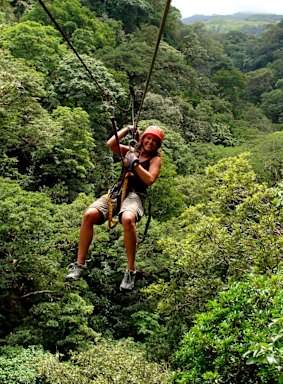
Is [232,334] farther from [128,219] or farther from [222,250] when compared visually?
[222,250]

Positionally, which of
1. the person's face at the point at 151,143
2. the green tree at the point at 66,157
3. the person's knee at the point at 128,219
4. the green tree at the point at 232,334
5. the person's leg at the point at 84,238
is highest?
the person's face at the point at 151,143

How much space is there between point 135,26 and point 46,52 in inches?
774

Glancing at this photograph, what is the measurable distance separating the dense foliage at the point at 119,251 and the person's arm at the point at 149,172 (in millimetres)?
510

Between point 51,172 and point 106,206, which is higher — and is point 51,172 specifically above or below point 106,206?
below

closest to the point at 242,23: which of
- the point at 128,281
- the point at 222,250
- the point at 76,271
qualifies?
the point at 222,250

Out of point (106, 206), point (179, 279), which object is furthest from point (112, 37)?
point (106, 206)

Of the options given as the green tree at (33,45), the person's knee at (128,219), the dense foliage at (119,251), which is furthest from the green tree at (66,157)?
the person's knee at (128,219)

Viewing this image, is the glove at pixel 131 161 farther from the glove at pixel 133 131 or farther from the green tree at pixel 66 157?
the green tree at pixel 66 157

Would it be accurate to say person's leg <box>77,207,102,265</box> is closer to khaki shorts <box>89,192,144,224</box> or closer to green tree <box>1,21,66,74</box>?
khaki shorts <box>89,192,144,224</box>

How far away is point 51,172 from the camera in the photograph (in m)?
16.2

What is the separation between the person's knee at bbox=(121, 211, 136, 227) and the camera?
3439 millimetres

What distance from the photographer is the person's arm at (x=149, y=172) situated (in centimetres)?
352

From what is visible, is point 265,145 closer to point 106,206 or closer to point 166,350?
point 166,350

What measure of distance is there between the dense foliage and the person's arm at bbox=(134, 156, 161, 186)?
0.51m
